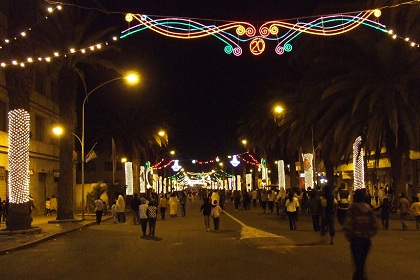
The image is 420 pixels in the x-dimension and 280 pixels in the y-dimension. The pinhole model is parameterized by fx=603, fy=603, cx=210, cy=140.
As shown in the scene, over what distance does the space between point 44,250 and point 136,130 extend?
38064 mm

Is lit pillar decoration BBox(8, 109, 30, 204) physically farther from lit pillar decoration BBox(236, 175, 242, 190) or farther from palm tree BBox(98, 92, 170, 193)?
lit pillar decoration BBox(236, 175, 242, 190)

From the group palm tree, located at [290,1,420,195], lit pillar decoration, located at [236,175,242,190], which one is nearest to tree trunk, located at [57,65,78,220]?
palm tree, located at [290,1,420,195]

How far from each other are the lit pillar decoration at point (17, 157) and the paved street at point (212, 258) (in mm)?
3961

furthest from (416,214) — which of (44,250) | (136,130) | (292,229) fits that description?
(136,130)

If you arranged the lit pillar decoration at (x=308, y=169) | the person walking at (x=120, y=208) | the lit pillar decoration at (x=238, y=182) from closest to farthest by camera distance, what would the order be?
the person walking at (x=120, y=208)
the lit pillar decoration at (x=308, y=169)
the lit pillar decoration at (x=238, y=182)

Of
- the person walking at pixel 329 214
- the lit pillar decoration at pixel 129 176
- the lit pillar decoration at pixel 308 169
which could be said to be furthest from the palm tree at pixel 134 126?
the person walking at pixel 329 214

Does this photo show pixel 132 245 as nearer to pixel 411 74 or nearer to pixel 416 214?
pixel 416 214

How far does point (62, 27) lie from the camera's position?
3234 centimetres

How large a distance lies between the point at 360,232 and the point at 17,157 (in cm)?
1895

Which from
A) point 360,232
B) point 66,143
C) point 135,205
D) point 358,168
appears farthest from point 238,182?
point 360,232

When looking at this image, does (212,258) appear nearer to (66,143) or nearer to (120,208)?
(120,208)

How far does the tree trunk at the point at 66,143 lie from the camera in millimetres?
34312

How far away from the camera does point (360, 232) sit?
9.94 meters

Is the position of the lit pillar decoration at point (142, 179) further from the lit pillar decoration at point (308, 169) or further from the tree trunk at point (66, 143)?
the tree trunk at point (66, 143)
